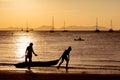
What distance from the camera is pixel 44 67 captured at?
33.6m

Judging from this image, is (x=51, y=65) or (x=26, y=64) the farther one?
(x=51, y=65)
